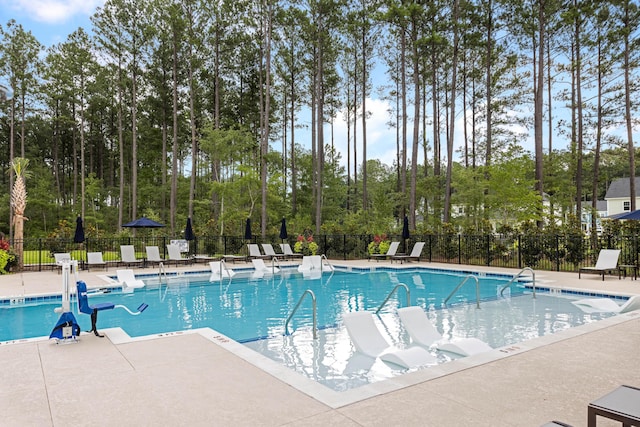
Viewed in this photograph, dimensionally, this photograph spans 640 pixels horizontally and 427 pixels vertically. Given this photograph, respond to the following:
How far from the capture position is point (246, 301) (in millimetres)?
10055

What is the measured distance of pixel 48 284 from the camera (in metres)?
11.2

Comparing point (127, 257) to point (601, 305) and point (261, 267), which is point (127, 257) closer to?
point (261, 267)

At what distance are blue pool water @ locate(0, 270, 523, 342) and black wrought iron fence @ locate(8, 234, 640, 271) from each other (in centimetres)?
261

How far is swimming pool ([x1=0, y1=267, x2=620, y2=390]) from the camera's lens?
570 cm

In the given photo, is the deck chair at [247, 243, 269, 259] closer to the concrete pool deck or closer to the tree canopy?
the tree canopy

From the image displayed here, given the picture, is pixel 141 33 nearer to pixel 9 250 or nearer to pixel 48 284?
pixel 9 250

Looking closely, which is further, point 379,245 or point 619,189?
point 619,189

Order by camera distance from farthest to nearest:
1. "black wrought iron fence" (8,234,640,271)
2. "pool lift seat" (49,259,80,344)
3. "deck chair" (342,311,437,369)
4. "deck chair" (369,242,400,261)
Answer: "deck chair" (369,242,400,261) < "black wrought iron fence" (8,234,640,271) < "pool lift seat" (49,259,80,344) < "deck chair" (342,311,437,369)

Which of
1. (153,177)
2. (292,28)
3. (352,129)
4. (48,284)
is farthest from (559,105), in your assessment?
(153,177)

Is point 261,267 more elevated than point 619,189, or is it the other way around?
point 619,189

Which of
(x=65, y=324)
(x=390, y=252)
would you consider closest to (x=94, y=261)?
(x=65, y=324)

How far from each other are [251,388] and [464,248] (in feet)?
49.0

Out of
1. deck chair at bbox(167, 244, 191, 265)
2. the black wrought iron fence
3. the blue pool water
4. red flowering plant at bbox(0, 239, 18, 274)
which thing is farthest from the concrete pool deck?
deck chair at bbox(167, 244, 191, 265)

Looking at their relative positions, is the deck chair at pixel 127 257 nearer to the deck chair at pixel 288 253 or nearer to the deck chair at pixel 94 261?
the deck chair at pixel 94 261
